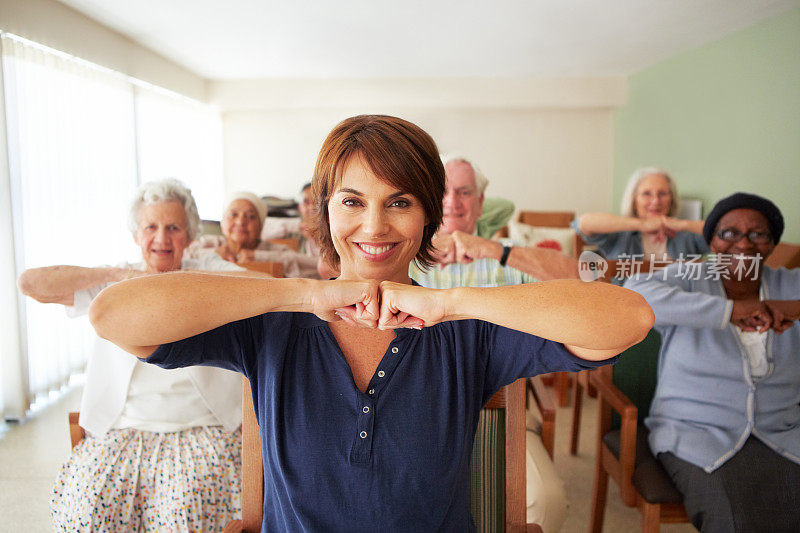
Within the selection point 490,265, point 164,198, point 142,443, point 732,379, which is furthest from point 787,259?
point 142,443

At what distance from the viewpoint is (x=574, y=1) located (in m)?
4.13

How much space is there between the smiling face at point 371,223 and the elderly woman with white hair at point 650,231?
8.39ft

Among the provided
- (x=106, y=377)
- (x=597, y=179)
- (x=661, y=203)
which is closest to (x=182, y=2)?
(x=106, y=377)

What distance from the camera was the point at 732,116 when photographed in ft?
15.9

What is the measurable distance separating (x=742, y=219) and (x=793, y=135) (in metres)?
2.94

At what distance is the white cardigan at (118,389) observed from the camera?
172 cm

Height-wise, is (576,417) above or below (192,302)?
below

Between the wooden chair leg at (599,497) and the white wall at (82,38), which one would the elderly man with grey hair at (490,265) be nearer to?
the wooden chair leg at (599,497)

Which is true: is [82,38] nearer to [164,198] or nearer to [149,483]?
[164,198]

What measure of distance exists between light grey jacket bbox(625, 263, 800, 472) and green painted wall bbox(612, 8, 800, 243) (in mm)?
2778

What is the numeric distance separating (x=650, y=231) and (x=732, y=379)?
181 centimetres

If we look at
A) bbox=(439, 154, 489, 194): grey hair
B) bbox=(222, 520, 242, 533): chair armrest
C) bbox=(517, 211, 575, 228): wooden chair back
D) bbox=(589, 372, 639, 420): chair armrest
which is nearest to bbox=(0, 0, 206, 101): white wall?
bbox=(439, 154, 489, 194): grey hair

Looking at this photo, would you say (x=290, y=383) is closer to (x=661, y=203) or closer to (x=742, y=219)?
(x=742, y=219)

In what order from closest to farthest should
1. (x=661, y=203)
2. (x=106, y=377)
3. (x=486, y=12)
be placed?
1. (x=106, y=377)
2. (x=661, y=203)
3. (x=486, y=12)
